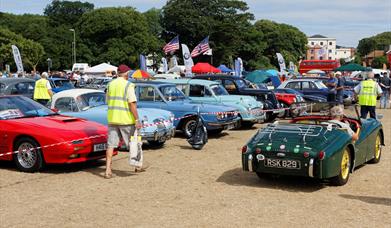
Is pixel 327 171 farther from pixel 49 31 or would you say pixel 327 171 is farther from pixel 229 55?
pixel 49 31

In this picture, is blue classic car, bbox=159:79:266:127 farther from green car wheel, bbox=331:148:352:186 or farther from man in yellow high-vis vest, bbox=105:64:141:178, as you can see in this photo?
green car wheel, bbox=331:148:352:186

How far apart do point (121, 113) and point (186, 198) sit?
2.18 metres

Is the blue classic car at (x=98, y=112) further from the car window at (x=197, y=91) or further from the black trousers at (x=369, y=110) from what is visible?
the black trousers at (x=369, y=110)

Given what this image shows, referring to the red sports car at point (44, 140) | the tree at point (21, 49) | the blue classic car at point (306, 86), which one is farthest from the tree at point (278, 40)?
the red sports car at point (44, 140)

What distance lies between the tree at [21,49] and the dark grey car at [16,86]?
64.3 meters

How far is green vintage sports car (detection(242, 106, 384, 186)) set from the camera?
7199 mm

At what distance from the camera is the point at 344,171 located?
7.80 meters

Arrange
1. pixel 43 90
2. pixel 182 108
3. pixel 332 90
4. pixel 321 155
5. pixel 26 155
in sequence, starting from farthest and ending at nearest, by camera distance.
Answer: pixel 332 90, pixel 43 90, pixel 182 108, pixel 26 155, pixel 321 155

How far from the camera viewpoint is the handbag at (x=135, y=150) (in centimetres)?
848

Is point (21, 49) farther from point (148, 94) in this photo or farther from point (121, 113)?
point (121, 113)

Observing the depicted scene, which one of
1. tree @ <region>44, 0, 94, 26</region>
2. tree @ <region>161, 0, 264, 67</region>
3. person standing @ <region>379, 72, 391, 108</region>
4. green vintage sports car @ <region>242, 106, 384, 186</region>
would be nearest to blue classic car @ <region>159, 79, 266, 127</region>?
green vintage sports car @ <region>242, 106, 384, 186</region>

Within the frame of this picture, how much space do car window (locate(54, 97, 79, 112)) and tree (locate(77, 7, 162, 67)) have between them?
218 feet

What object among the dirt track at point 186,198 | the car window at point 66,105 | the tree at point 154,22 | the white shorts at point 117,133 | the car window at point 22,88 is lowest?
the dirt track at point 186,198

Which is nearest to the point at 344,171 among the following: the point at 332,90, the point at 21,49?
the point at 332,90
